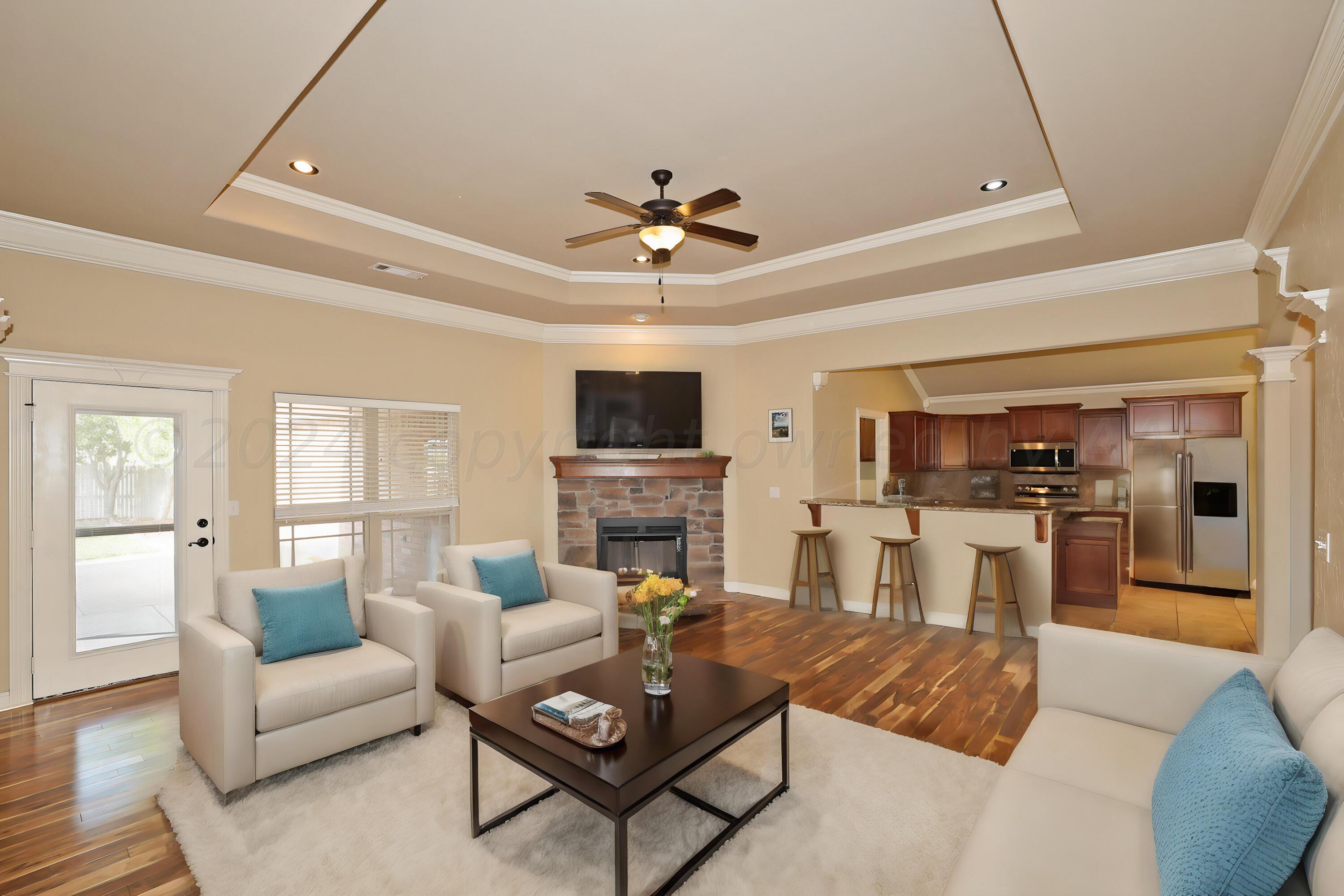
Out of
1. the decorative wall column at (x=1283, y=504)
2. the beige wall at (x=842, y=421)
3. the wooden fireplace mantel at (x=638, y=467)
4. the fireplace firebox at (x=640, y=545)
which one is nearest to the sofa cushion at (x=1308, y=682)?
the decorative wall column at (x=1283, y=504)

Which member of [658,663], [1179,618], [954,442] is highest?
[954,442]

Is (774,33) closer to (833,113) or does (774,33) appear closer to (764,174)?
(833,113)

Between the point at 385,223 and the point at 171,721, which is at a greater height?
the point at 385,223

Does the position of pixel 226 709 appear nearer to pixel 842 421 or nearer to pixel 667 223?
pixel 667 223

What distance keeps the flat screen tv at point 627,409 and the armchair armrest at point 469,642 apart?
2624 millimetres

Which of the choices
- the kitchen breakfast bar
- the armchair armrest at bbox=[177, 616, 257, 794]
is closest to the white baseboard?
the kitchen breakfast bar

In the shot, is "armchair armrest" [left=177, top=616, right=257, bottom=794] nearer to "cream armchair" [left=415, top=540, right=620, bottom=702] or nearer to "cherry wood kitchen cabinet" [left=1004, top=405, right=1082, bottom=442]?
"cream armchair" [left=415, top=540, right=620, bottom=702]

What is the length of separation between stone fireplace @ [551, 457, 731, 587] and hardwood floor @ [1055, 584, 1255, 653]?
3.32 m

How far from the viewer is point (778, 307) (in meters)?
5.55

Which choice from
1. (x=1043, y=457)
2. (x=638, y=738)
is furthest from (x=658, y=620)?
(x=1043, y=457)

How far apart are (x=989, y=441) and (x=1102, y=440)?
126 centimetres

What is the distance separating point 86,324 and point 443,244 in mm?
2145

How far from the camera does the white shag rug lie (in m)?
2.08

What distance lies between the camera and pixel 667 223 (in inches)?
126
